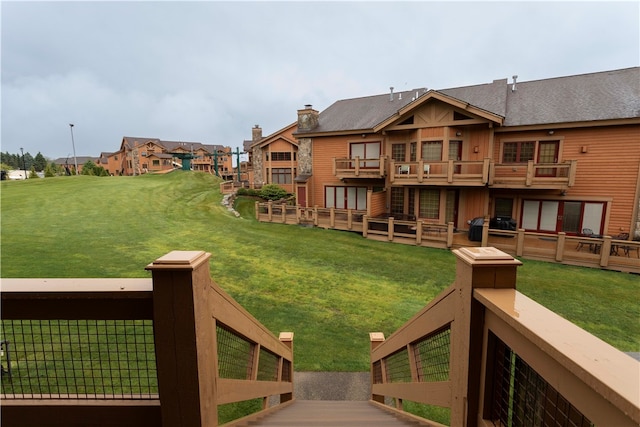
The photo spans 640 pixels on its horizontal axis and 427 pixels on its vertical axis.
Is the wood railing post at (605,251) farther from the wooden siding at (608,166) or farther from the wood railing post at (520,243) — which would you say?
the wooden siding at (608,166)

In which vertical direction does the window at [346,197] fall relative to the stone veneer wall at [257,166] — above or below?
below

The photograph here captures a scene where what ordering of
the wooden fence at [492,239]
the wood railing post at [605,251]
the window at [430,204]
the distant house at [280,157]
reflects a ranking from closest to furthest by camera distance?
1. the wood railing post at [605,251]
2. the wooden fence at [492,239]
3. the window at [430,204]
4. the distant house at [280,157]

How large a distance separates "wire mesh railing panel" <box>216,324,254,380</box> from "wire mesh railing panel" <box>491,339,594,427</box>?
5.26 feet

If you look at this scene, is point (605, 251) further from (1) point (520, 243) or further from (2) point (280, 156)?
(2) point (280, 156)

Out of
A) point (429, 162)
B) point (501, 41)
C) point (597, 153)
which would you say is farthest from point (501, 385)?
point (501, 41)

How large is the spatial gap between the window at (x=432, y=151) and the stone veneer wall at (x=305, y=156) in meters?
7.83

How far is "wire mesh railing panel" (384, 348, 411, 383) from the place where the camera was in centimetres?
394

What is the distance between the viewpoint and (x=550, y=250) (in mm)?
12344

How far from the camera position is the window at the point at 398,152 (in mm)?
17812

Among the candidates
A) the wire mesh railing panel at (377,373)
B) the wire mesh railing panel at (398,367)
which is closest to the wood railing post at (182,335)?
the wire mesh railing panel at (398,367)

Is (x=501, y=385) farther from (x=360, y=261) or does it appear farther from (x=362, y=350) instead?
(x=360, y=261)

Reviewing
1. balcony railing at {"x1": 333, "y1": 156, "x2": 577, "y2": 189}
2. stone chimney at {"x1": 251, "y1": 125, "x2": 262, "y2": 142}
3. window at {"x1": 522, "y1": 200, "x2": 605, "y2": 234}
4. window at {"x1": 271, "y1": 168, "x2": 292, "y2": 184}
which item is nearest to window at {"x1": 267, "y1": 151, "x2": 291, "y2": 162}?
window at {"x1": 271, "y1": 168, "x2": 292, "y2": 184}

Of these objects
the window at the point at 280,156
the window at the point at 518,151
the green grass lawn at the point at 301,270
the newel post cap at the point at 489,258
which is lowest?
the green grass lawn at the point at 301,270

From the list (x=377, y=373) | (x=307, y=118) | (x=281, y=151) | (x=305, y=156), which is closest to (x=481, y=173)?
(x=305, y=156)
